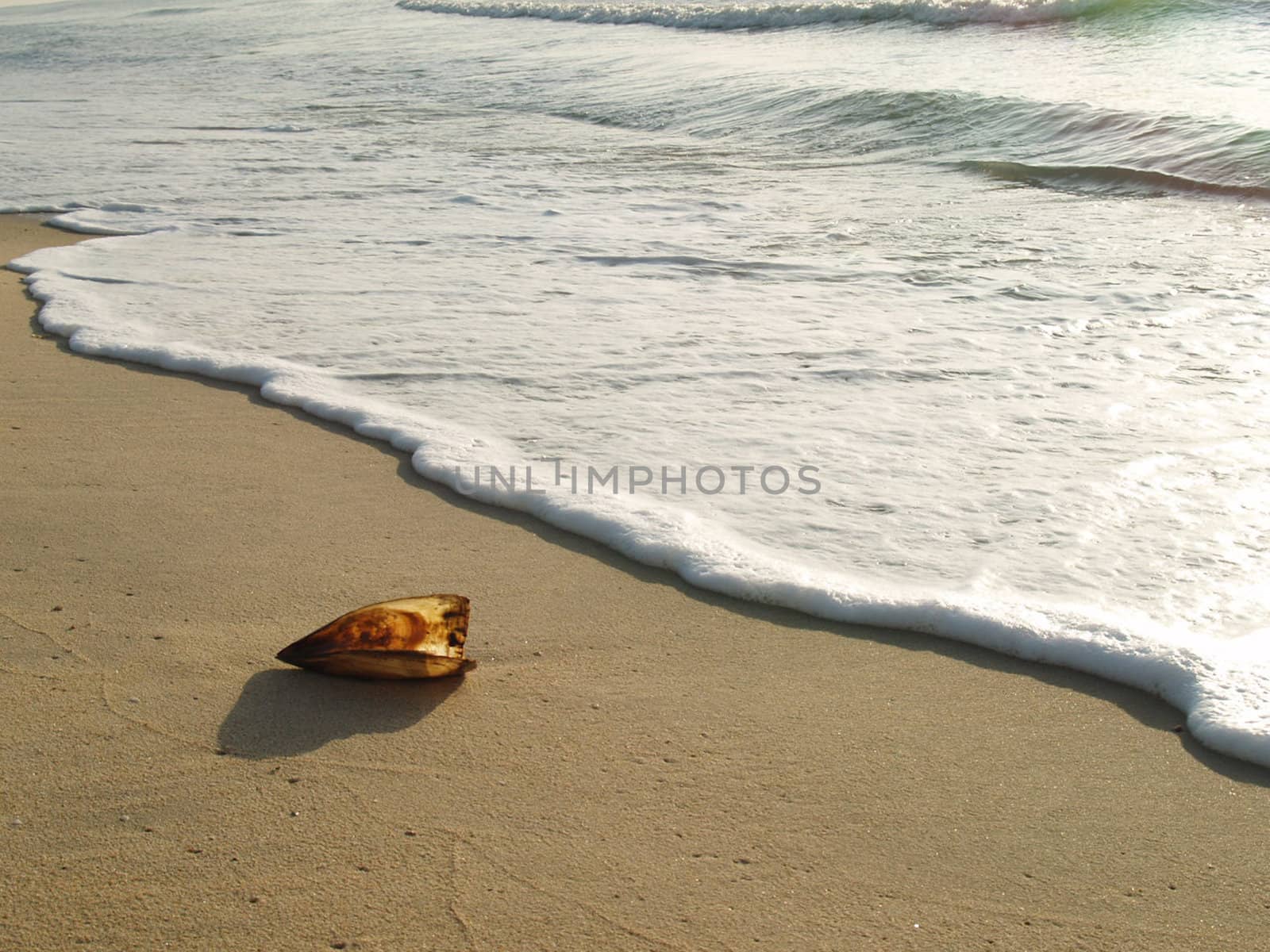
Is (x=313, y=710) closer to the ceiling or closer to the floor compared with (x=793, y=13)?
closer to the floor

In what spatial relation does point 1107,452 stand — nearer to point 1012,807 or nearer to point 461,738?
point 1012,807

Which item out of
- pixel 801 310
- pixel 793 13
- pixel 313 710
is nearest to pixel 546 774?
pixel 313 710

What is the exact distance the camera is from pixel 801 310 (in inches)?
196

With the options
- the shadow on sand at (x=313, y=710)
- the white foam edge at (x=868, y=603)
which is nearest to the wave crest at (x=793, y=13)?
the white foam edge at (x=868, y=603)

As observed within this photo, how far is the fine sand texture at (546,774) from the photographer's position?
69.2 inches

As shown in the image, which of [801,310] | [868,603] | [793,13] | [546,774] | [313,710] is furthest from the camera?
[793,13]

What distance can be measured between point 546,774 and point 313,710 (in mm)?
488

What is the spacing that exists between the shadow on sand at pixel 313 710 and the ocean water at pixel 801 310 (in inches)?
31.5

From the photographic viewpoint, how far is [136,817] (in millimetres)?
1911

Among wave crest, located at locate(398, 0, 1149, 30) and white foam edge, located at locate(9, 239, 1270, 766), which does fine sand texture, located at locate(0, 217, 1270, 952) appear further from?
wave crest, located at locate(398, 0, 1149, 30)

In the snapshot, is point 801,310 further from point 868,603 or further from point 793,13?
point 793,13

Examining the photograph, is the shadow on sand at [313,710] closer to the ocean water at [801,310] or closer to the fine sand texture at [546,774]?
the fine sand texture at [546,774]

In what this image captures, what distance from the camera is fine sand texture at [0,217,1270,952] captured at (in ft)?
5.76

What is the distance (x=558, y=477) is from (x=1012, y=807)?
1680 millimetres
